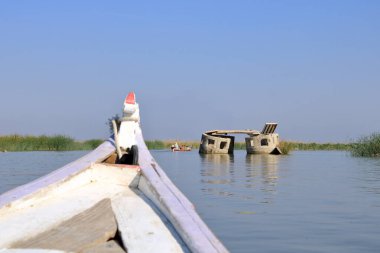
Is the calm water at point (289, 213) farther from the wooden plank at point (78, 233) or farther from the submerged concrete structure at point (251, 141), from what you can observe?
the submerged concrete structure at point (251, 141)

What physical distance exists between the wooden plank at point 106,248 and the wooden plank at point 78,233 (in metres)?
0.04

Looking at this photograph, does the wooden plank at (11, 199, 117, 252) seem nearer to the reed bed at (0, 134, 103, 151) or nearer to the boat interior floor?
the boat interior floor

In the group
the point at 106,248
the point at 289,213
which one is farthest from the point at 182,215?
the point at 289,213

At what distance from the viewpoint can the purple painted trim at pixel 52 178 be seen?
5250mm

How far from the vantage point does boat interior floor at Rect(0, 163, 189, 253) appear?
13.5 feet

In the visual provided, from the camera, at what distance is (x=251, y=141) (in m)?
45.8

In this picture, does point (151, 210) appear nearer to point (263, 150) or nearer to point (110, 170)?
point (110, 170)

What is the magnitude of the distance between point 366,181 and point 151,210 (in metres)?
12.5

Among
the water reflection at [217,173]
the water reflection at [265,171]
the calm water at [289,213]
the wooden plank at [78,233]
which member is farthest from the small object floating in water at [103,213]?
the water reflection at [217,173]

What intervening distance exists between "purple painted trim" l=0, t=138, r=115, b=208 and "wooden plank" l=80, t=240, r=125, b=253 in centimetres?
126

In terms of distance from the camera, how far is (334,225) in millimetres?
8281

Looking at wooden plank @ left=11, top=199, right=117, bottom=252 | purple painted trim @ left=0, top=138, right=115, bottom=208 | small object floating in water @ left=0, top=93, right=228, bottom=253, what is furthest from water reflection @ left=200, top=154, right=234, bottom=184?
wooden plank @ left=11, top=199, right=117, bottom=252

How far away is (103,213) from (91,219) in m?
0.22

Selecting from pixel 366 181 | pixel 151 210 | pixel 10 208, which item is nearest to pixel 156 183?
pixel 151 210
